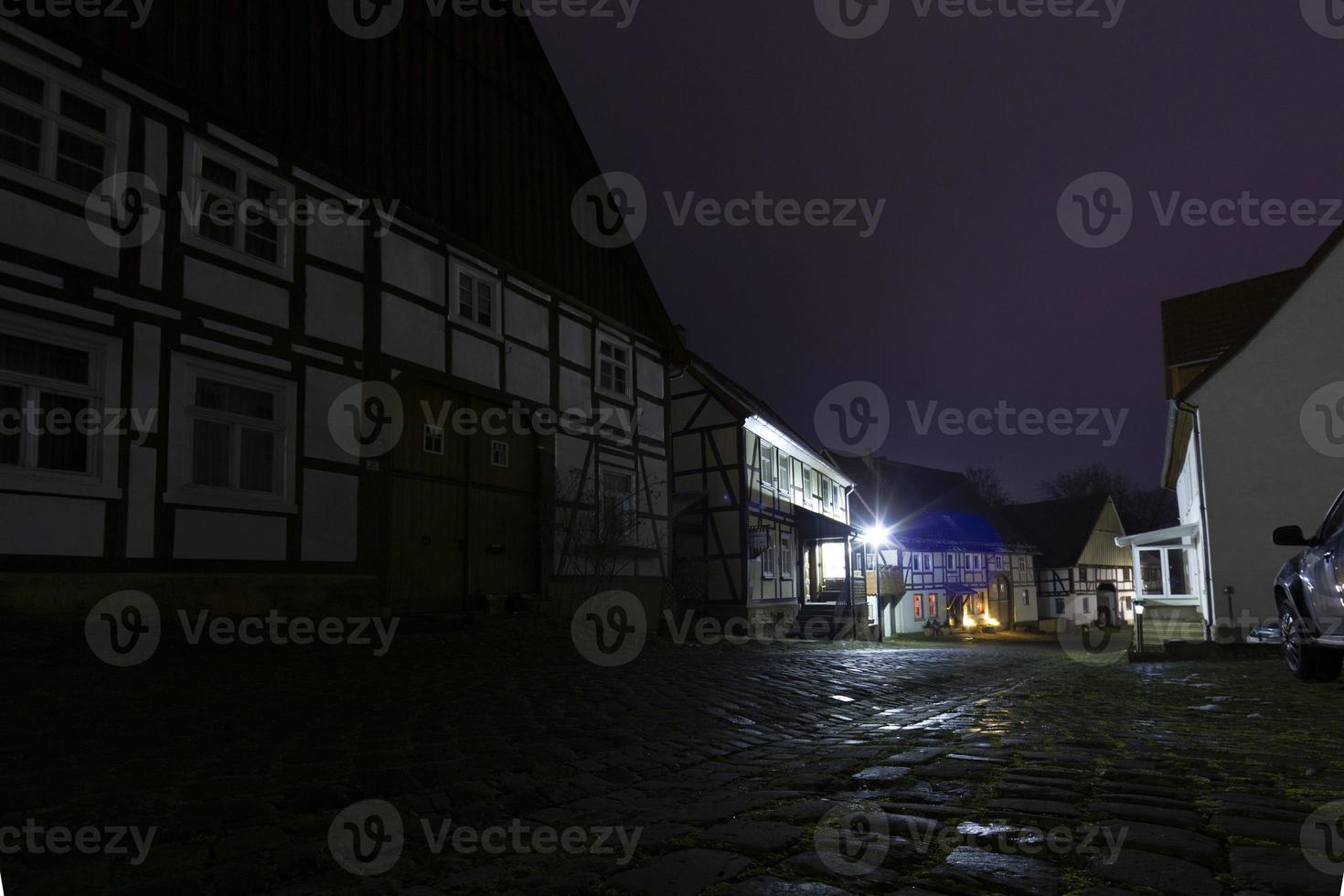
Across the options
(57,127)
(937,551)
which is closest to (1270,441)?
(57,127)

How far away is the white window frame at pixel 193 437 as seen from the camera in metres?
9.77

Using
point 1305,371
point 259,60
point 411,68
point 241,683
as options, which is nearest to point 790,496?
point 1305,371

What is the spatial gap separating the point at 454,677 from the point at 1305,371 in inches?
721

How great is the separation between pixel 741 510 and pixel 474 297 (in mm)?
12502

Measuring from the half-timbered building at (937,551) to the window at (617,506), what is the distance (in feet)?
53.6

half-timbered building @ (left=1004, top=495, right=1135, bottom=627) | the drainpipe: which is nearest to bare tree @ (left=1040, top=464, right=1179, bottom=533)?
half-timbered building @ (left=1004, top=495, right=1135, bottom=627)

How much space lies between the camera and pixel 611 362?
18828 mm

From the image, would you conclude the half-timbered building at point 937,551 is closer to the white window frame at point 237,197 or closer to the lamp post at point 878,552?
the lamp post at point 878,552

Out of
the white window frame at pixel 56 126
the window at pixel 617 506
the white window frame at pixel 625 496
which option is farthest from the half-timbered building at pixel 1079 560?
the white window frame at pixel 56 126

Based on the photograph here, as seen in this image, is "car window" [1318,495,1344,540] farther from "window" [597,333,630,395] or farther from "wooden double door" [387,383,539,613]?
"window" [597,333,630,395]

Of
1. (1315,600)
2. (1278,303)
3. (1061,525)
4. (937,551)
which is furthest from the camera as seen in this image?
(1061,525)

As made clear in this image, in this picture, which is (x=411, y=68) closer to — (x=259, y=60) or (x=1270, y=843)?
(x=259, y=60)

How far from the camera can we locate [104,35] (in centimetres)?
955

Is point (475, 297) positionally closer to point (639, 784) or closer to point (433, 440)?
point (433, 440)
